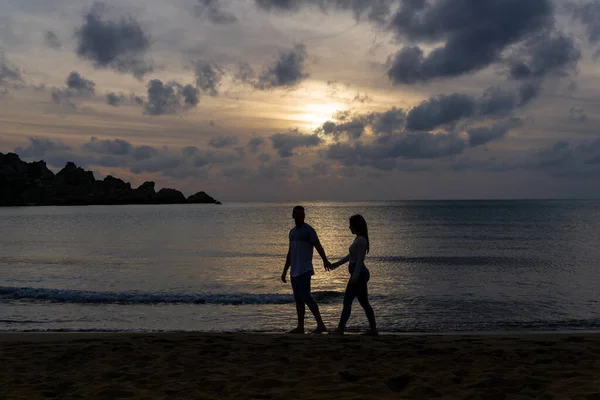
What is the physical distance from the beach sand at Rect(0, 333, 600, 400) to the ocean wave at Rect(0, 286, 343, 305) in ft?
22.2

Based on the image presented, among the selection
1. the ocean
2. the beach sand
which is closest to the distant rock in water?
the ocean

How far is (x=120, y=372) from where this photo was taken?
688 cm

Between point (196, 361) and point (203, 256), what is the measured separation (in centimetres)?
2444

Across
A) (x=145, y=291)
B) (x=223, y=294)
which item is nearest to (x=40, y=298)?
(x=145, y=291)

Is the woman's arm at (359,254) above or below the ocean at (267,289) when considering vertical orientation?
above

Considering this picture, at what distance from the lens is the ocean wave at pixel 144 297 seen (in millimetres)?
16359

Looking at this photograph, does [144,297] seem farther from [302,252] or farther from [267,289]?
[302,252]

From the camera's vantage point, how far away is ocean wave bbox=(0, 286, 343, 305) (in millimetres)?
16359

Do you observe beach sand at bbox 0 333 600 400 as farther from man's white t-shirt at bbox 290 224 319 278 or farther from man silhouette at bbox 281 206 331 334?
man's white t-shirt at bbox 290 224 319 278

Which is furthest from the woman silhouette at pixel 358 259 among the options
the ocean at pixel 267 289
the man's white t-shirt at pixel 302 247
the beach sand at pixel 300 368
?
the ocean at pixel 267 289

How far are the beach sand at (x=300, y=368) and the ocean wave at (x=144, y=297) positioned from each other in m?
6.77

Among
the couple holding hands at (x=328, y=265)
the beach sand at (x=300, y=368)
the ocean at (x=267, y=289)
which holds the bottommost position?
the ocean at (x=267, y=289)

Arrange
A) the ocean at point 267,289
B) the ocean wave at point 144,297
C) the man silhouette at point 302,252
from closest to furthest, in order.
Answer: the man silhouette at point 302,252 → the ocean at point 267,289 → the ocean wave at point 144,297

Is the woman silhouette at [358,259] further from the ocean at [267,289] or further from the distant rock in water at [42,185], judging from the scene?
the distant rock in water at [42,185]
